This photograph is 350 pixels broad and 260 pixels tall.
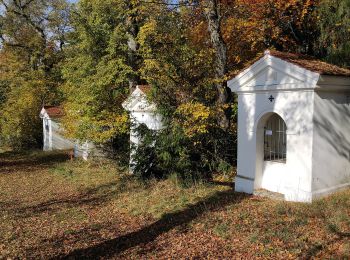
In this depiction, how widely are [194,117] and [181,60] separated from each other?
2.66 m

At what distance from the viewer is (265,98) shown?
32.6 feet

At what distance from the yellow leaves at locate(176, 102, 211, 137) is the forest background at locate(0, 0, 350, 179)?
3 centimetres

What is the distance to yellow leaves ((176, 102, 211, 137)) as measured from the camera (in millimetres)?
11406

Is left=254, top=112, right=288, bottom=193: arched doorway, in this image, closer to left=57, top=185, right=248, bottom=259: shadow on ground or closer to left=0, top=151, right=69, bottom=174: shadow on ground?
left=57, top=185, right=248, bottom=259: shadow on ground

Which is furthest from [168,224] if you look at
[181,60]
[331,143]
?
[181,60]

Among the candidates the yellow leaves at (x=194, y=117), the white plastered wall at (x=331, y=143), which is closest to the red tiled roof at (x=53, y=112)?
the yellow leaves at (x=194, y=117)

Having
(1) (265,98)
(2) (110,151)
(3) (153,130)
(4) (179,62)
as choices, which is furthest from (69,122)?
(1) (265,98)

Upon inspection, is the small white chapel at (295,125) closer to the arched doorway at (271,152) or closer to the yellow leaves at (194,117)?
the arched doorway at (271,152)

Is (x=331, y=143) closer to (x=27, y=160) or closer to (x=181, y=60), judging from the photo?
(x=181, y=60)

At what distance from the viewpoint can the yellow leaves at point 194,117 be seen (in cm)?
1141

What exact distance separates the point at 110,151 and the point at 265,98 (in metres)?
10.7

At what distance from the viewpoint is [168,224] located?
29.0ft

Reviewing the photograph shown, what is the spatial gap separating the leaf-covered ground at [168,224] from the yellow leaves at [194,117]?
1801mm

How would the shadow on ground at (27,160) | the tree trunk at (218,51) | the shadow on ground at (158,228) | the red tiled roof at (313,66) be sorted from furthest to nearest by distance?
the shadow on ground at (27,160)
the tree trunk at (218,51)
the red tiled roof at (313,66)
the shadow on ground at (158,228)
